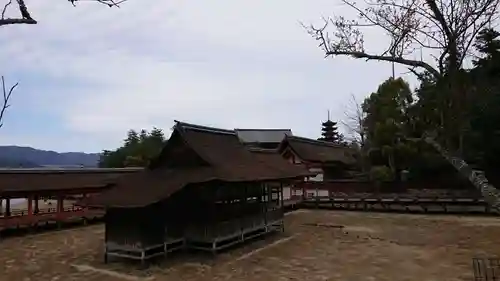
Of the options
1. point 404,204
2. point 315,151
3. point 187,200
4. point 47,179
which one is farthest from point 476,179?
point 315,151

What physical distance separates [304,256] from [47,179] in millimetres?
14130

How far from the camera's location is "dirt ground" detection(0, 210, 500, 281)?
1219 cm

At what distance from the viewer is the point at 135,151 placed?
49.4 metres

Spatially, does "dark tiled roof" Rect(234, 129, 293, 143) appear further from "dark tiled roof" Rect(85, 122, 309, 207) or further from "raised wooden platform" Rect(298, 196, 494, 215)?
"dark tiled roof" Rect(85, 122, 309, 207)

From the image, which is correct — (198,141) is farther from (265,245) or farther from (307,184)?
(307,184)

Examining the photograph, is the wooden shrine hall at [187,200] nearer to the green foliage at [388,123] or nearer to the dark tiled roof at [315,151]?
the green foliage at [388,123]

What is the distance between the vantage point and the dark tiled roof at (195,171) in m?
13.5

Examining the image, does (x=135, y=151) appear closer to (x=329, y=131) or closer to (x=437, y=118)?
(x=329, y=131)

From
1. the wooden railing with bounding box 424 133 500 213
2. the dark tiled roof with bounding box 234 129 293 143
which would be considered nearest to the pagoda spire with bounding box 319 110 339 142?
the dark tiled roof with bounding box 234 129 293 143

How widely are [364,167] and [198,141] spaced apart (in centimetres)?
2030

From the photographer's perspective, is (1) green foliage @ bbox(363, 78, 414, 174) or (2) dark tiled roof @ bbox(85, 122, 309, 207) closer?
(2) dark tiled roof @ bbox(85, 122, 309, 207)

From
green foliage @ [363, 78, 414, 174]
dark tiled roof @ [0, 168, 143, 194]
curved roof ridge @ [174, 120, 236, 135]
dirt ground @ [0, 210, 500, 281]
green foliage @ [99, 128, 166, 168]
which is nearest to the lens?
dirt ground @ [0, 210, 500, 281]

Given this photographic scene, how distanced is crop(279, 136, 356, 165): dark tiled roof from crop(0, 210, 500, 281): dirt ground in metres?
12.9

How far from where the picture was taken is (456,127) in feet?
19.5
